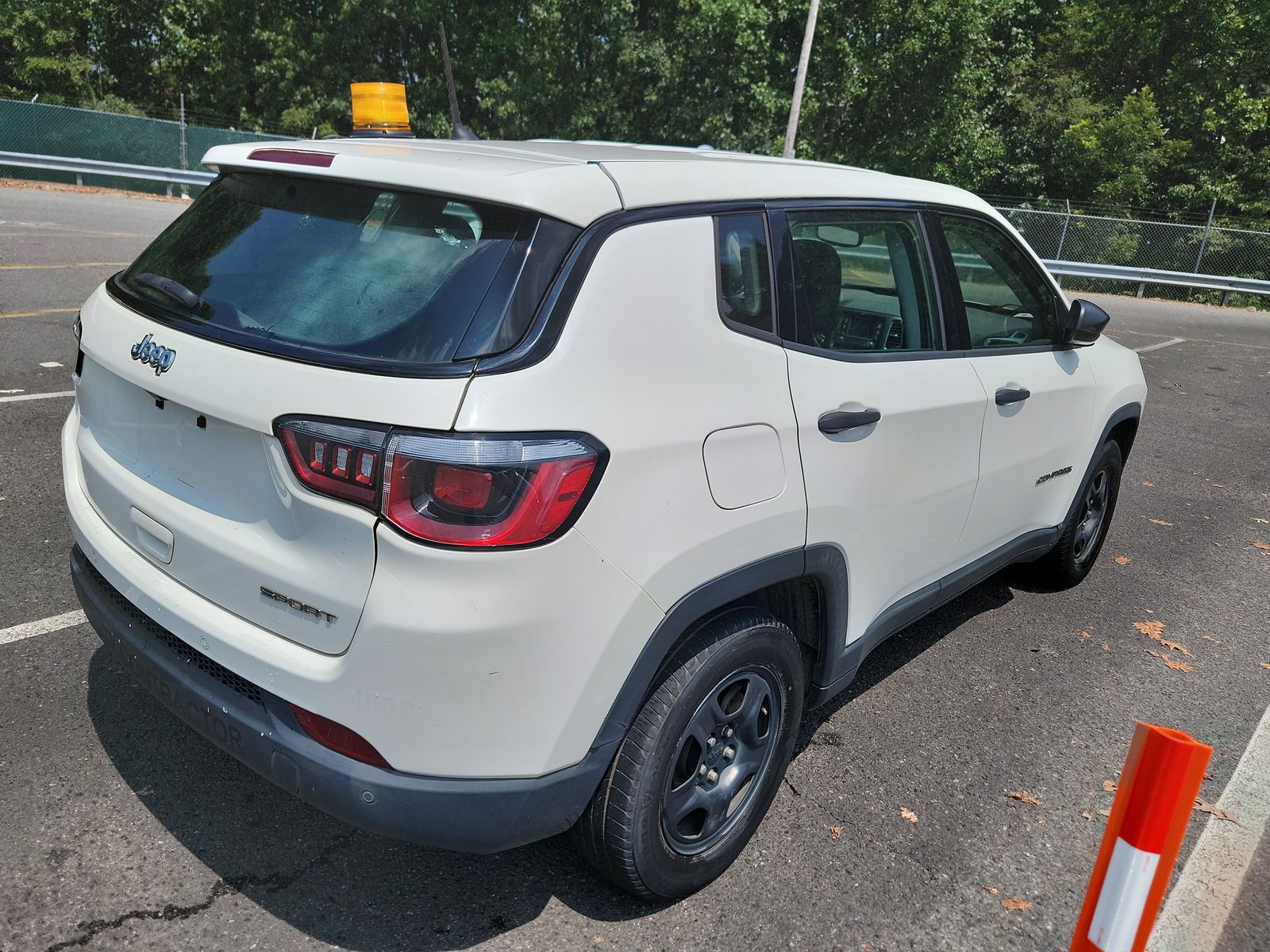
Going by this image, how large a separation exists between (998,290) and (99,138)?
2450 cm

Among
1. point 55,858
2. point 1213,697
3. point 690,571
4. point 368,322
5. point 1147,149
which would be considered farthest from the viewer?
point 1147,149

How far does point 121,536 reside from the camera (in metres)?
2.60

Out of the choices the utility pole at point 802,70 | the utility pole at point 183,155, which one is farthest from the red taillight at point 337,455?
the utility pole at point 183,155

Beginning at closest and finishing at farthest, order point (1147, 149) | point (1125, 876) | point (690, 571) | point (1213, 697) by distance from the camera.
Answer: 1. point (1125, 876)
2. point (690, 571)
3. point (1213, 697)
4. point (1147, 149)

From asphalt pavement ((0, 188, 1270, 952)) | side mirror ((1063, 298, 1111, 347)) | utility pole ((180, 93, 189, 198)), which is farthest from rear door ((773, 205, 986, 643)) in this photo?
utility pole ((180, 93, 189, 198))

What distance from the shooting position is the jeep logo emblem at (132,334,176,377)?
2.35 meters

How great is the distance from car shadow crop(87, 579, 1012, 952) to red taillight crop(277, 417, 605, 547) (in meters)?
1.13

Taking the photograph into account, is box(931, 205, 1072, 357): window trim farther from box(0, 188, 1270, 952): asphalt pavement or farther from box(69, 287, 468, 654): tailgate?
box(69, 287, 468, 654): tailgate

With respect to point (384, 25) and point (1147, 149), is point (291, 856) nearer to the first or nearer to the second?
point (1147, 149)

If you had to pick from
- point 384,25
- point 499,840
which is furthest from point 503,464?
point 384,25

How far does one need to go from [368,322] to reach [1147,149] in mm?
30113

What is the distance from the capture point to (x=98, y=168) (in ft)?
73.2

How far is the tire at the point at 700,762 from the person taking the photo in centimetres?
237

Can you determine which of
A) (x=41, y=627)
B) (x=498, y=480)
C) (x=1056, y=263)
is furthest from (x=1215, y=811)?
(x=1056, y=263)
